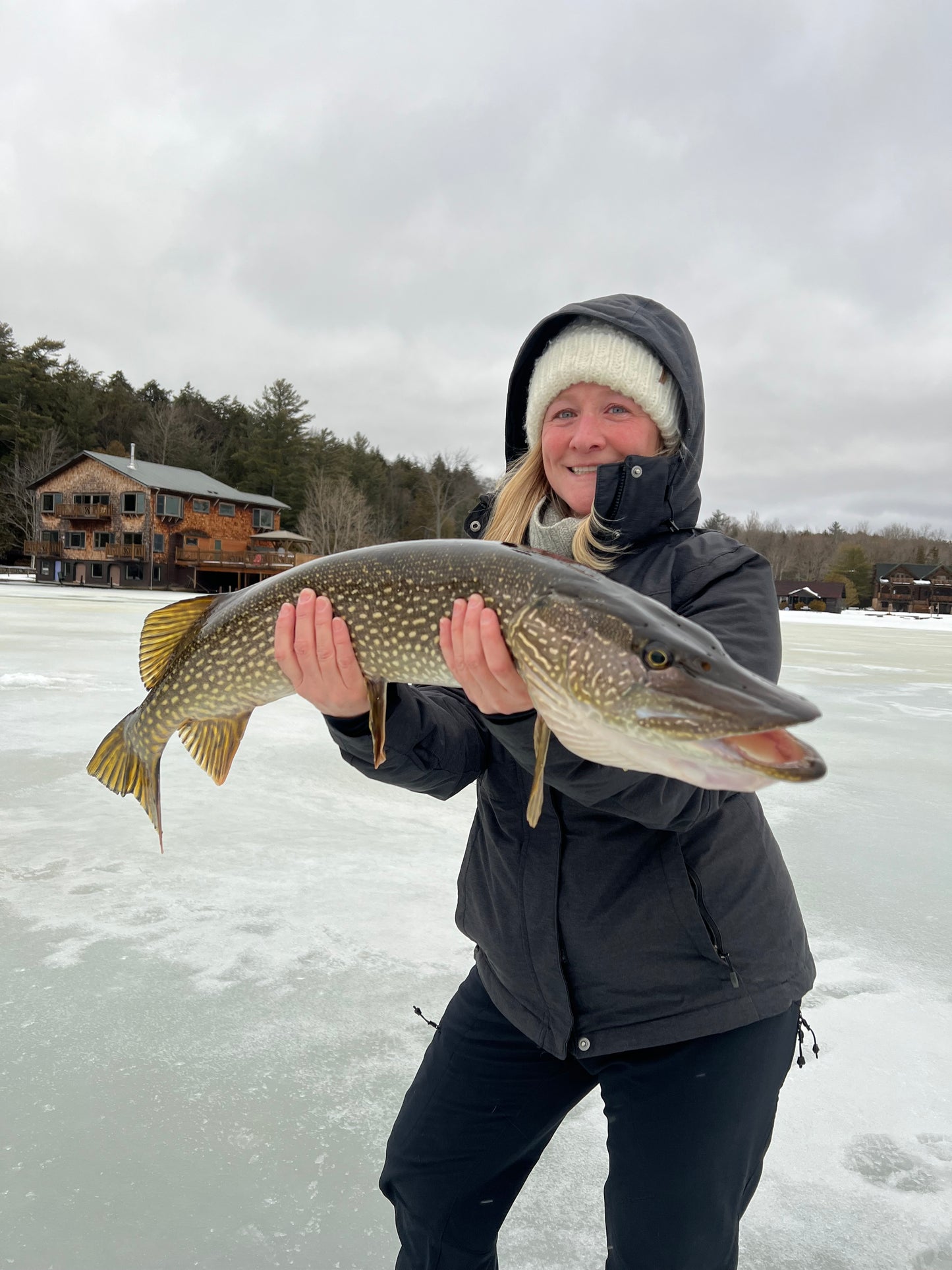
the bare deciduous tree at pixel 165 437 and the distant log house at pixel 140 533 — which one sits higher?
the bare deciduous tree at pixel 165 437

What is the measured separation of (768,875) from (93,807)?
12.5 feet

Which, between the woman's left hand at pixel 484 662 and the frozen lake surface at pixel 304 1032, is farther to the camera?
the frozen lake surface at pixel 304 1032

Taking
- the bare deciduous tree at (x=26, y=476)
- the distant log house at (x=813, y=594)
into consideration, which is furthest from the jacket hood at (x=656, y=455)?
the distant log house at (x=813, y=594)

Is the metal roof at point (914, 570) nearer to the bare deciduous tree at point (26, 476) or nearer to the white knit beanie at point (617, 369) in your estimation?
the bare deciduous tree at point (26, 476)

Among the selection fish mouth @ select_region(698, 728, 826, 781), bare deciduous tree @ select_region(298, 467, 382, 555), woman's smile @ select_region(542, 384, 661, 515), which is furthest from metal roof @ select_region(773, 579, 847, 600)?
fish mouth @ select_region(698, 728, 826, 781)

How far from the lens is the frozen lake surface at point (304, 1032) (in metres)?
1.78

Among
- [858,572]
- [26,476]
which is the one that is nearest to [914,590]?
[858,572]

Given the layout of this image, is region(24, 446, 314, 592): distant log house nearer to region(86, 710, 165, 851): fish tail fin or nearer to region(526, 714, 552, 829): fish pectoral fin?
region(86, 710, 165, 851): fish tail fin

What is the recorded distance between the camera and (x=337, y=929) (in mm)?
3039

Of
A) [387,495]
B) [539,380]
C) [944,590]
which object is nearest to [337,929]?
[539,380]

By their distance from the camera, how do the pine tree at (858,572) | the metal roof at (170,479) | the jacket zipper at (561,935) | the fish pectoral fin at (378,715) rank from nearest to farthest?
the jacket zipper at (561,935)
the fish pectoral fin at (378,715)
the metal roof at (170,479)
the pine tree at (858,572)

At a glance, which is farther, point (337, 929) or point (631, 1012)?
point (337, 929)

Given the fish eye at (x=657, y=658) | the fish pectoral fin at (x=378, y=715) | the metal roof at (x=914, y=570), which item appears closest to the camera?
the fish eye at (x=657, y=658)

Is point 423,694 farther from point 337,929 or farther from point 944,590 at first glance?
point 944,590
